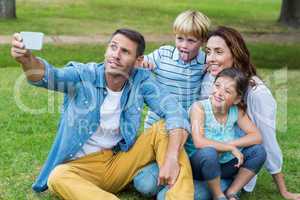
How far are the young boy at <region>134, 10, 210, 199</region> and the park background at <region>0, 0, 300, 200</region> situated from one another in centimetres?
83

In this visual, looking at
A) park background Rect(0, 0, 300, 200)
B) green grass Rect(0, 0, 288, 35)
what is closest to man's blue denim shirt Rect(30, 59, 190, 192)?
park background Rect(0, 0, 300, 200)

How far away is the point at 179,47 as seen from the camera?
16.0 ft

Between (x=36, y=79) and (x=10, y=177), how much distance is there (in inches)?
48.5

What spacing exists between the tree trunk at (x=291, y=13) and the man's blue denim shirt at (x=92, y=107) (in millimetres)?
17177

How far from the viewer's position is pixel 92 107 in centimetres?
448

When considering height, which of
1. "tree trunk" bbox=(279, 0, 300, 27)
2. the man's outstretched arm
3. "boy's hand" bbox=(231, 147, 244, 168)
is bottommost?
"tree trunk" bbox=(279, 0, 300, 27)

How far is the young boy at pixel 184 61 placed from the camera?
189 inches

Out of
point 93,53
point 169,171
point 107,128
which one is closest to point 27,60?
point 107,128

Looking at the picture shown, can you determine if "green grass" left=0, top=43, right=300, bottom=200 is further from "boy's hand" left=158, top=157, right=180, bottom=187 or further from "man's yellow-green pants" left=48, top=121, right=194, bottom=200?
"boy's hand" left=158, top=157, right=180, bottom=187

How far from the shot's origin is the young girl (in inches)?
176

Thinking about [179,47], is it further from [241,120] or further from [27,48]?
[27,48]

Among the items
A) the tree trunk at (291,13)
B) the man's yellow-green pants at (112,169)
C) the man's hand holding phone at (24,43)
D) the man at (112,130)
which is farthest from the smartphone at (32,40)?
the tree trunk at (291,13)

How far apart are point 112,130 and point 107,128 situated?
4 cm

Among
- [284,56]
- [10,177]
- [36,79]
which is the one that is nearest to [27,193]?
[10,177]
